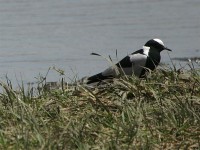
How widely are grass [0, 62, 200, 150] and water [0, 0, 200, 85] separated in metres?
4.81

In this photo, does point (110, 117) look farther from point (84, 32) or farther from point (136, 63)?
point (84, 32)

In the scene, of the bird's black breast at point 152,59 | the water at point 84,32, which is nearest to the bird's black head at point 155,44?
the bird's black breast at point 152,59

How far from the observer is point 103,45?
15656 millimetres

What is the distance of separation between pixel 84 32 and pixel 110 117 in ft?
41.6

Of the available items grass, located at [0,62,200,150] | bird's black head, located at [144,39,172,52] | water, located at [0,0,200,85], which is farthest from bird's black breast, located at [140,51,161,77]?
grass, located at [0,62,200,150]

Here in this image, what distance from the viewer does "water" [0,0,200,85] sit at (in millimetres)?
13648

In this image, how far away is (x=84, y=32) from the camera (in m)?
18.2

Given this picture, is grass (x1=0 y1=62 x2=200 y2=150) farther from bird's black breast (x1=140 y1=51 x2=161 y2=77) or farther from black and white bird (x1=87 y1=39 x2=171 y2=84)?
bird's black breast (x1=140 y1=51 x2=161 y2=77)

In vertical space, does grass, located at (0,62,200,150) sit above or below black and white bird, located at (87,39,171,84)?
above

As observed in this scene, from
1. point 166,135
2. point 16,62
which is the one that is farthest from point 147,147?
point 16,62

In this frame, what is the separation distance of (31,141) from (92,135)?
41cm

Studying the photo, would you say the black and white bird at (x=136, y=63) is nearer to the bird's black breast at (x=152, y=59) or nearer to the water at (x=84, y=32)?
the bird's black breast at (x=152, y=59)

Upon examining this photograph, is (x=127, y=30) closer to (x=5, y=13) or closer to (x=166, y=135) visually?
(x=5, y=13)

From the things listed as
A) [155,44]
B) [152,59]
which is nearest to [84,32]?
[155,44]
